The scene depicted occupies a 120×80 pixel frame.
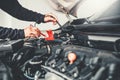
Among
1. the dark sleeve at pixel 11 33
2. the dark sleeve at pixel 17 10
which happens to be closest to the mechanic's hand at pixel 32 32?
the dark sleeve at pixel 11 33

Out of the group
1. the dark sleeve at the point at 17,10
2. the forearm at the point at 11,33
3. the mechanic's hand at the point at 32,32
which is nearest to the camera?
the mechanic's hand at the point at 32,32

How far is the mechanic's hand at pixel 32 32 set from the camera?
1.90m

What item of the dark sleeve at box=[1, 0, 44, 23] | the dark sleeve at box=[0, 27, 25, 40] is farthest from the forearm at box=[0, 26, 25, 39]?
the dark sleeve at box=[1, 0, 44, 23]

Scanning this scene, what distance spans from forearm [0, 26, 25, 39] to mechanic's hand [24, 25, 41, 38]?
5 centimetres

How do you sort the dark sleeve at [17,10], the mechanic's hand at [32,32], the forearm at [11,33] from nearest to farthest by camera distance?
the mechanic's hand at [32,32], the forearm at [11,33], the dark sleeve at [17,10]

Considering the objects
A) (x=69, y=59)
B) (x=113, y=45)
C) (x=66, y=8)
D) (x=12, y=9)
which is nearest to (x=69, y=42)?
(x=69, y=59)

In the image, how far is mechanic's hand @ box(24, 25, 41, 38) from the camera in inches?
74.9

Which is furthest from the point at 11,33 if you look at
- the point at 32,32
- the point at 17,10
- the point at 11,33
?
the point at 17,10

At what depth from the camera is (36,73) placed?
1622 millimetres

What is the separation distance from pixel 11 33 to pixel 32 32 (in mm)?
242

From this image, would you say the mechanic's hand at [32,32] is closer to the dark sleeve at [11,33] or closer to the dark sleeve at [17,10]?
the dark sleeve at [11,33]

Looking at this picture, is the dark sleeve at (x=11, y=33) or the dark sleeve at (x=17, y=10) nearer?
the dark sleeve at (x=11, y=33)

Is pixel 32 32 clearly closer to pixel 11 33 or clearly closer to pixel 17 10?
pixel 11 33

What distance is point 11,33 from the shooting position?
2.12m
